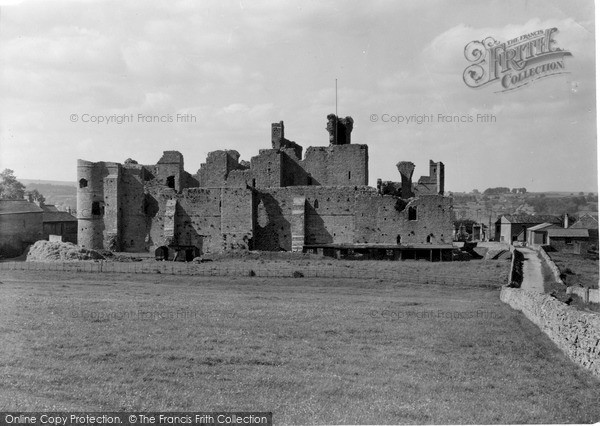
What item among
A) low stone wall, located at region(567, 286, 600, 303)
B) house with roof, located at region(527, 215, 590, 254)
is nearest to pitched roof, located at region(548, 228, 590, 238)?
house with roof, located at region(527, 215, 590, 254)

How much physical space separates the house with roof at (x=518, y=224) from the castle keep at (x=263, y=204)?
27.5 metres

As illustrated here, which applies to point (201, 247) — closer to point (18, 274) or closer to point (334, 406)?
point (18, 274)

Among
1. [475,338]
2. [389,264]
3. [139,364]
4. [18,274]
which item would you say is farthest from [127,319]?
[389,264]

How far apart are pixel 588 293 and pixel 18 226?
42.4 metres

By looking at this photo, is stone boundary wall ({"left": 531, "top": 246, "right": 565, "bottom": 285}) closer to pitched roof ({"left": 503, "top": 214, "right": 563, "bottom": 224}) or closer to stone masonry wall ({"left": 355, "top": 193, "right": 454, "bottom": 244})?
stone masonry wall ({"left": 355, "top": 193, "right": 454, "bottom": 244})

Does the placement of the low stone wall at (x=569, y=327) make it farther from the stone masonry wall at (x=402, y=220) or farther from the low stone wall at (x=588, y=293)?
→ the stone masonry wall at (x=402, y=220)

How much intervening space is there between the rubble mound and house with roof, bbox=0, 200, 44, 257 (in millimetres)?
7949

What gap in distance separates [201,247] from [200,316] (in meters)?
27.5

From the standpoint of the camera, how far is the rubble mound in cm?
3988

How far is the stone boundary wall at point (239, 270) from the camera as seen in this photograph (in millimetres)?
32562

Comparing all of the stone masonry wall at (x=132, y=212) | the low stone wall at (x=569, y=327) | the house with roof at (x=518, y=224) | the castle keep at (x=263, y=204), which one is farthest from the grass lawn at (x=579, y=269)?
the stone masonry wall at (x=132, y=212)

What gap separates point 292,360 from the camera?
15.3 metres

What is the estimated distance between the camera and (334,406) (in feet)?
40.2

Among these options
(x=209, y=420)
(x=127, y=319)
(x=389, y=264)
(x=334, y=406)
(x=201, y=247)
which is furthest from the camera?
(x=201, y=247)
